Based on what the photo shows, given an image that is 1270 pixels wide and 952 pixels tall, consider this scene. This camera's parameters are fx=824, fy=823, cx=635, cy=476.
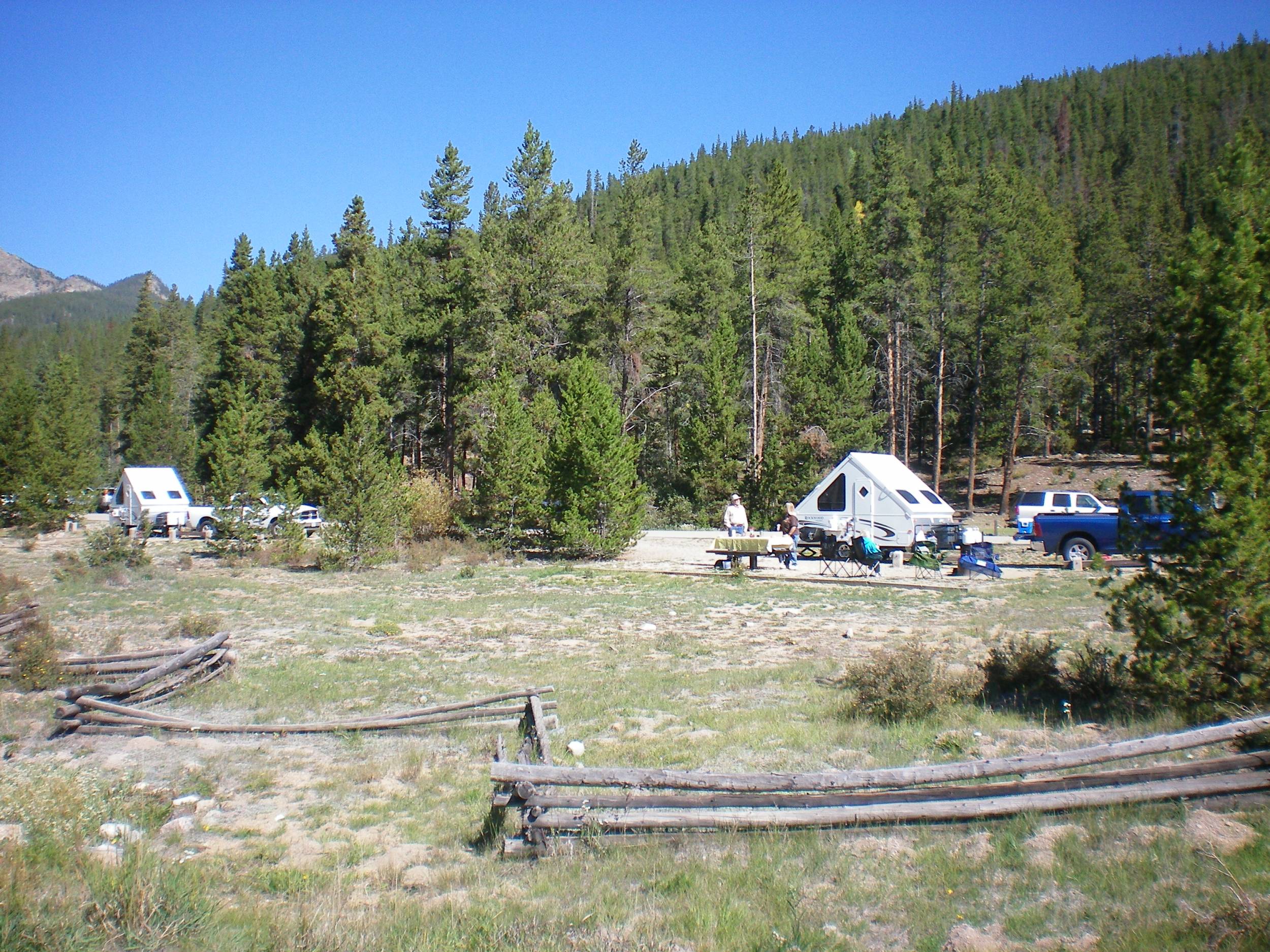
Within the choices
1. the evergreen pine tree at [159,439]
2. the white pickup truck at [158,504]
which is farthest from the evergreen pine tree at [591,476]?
the evergreen pine tree at [159,439]

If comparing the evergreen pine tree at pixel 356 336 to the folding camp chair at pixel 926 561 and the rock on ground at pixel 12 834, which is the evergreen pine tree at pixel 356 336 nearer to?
the folding camp chair at pixel 926 561

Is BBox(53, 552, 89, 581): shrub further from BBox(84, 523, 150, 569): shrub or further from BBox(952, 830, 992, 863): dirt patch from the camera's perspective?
BBox(952, 830, 992, 863): dirt patch

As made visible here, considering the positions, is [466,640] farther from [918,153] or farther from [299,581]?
[918,153]

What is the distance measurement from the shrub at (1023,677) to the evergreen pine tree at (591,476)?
1709 cm

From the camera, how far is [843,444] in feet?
118

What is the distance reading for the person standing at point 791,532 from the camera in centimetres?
2262

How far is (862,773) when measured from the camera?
5793 millimetres

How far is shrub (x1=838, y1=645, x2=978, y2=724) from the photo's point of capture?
8984 mm

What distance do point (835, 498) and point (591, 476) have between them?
7.74 m

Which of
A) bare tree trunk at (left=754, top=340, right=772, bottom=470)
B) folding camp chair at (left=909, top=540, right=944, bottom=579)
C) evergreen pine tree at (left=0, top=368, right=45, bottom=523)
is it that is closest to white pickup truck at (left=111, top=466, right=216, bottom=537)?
evergreen pine tree at (left=0, top=368, right=45, bottom=523)

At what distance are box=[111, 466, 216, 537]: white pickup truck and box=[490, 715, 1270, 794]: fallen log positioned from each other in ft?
A: 114

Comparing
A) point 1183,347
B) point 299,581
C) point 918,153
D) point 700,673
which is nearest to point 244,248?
point 299,581

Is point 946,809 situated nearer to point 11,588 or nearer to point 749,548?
point 749,548

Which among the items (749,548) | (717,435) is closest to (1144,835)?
(749,548)
